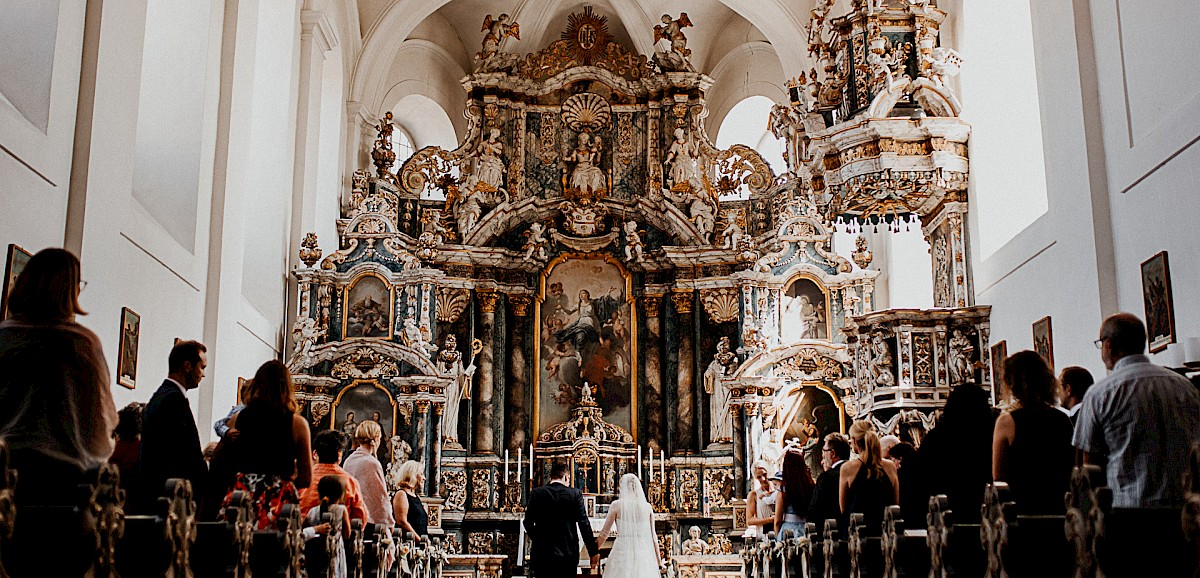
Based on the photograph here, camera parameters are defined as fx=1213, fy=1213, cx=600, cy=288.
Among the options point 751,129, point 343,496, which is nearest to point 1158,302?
point 343,496

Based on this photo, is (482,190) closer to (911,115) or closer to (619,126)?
(619,126)

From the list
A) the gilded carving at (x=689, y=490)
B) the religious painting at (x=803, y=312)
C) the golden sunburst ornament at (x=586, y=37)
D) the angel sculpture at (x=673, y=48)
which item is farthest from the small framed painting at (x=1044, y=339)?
the golden sunburst ornament at (x=586, y=37)

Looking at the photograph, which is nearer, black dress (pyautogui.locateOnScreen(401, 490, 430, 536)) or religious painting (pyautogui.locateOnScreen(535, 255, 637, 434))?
black dress (pyautogui.locateOnScreen(401, 490, 430, 536))

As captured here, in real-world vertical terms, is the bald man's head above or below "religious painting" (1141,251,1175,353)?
below

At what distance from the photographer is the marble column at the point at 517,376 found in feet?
52.2

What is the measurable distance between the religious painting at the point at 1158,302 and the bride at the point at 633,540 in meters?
4.61

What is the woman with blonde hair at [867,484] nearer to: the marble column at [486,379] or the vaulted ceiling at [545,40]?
the marble column at [486,379]

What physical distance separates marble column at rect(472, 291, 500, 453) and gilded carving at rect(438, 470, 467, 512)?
1.70ft

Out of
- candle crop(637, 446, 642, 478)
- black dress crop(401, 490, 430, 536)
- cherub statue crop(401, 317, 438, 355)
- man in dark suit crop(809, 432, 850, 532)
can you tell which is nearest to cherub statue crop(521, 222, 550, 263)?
cherub statue crop(401, 317, 438, 355)

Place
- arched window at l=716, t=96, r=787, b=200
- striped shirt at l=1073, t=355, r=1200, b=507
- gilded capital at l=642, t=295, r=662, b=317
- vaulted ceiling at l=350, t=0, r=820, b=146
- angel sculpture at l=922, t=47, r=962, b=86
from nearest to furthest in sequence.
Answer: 1. striped shirt at l=1073, t=355, r=1200, b=507
2. angel sculpture at l=922, t=47, r=962, b=86
3. gilded capital at l=642, t=295, r=662, b=317
4. vaulted ceiling at l=350, t=0, r=820, b=146
5. arched window at l=716, t=96, r=787, b=200

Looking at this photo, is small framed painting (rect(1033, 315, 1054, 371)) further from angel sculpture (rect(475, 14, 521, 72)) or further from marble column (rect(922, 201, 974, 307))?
angel sculpture (rect(475, 14, 521, 72))

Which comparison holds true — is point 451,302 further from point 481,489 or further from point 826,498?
point 826,498

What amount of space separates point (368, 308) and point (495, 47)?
4.31 metres

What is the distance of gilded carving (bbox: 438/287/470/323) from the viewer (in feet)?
52.0
